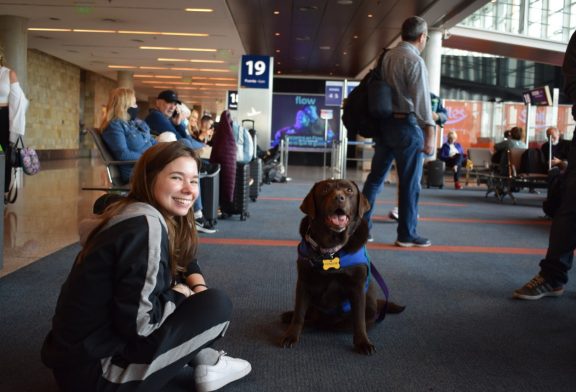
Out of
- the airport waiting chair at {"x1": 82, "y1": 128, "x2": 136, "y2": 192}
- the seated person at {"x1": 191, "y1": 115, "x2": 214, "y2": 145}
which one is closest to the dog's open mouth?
the airport waiting chair at {"x1": 82, "y1": 128, "x2": 136, "y2": 192}

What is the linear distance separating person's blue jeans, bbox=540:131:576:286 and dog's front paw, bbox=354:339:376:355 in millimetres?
1508

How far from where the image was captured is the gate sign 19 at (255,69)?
42.2 ft

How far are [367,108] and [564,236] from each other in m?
2.03

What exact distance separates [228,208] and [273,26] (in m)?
9.48

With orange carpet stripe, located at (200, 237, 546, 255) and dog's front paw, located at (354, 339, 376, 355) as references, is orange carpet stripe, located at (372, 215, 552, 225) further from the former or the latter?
dog's front paw, located at (354, 339, 376, 355)

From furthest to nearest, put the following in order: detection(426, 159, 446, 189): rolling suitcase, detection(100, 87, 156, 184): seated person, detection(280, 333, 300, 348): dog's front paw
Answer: detection(426, 159, 446, 189): rolling suitcase → detection(100, 87, 156, 184): seated person → detection(280, 333, 300, 348): dog's front paw

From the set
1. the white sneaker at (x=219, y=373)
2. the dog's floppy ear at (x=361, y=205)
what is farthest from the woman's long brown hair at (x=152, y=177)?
the dog's floppy ear at (x=361, y=205)

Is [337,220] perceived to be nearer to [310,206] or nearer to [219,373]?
[310,206]

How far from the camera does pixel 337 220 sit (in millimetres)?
2412

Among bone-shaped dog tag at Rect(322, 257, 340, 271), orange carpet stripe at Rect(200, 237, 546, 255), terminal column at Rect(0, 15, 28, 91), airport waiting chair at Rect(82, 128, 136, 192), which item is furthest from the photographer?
terminal column at Rect(0, 15, 28, 91)

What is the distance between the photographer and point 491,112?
1900 centimetres

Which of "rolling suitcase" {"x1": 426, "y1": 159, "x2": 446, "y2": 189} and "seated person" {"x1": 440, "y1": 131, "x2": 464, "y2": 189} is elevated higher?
"seated person" {"x1": 440, "y1": 131, "x2": 464, "y2": 189}

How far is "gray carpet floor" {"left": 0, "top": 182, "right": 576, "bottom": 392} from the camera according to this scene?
2.15 m

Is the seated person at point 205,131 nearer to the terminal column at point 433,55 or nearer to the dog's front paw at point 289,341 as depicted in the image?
the terminal column at point 433,55
